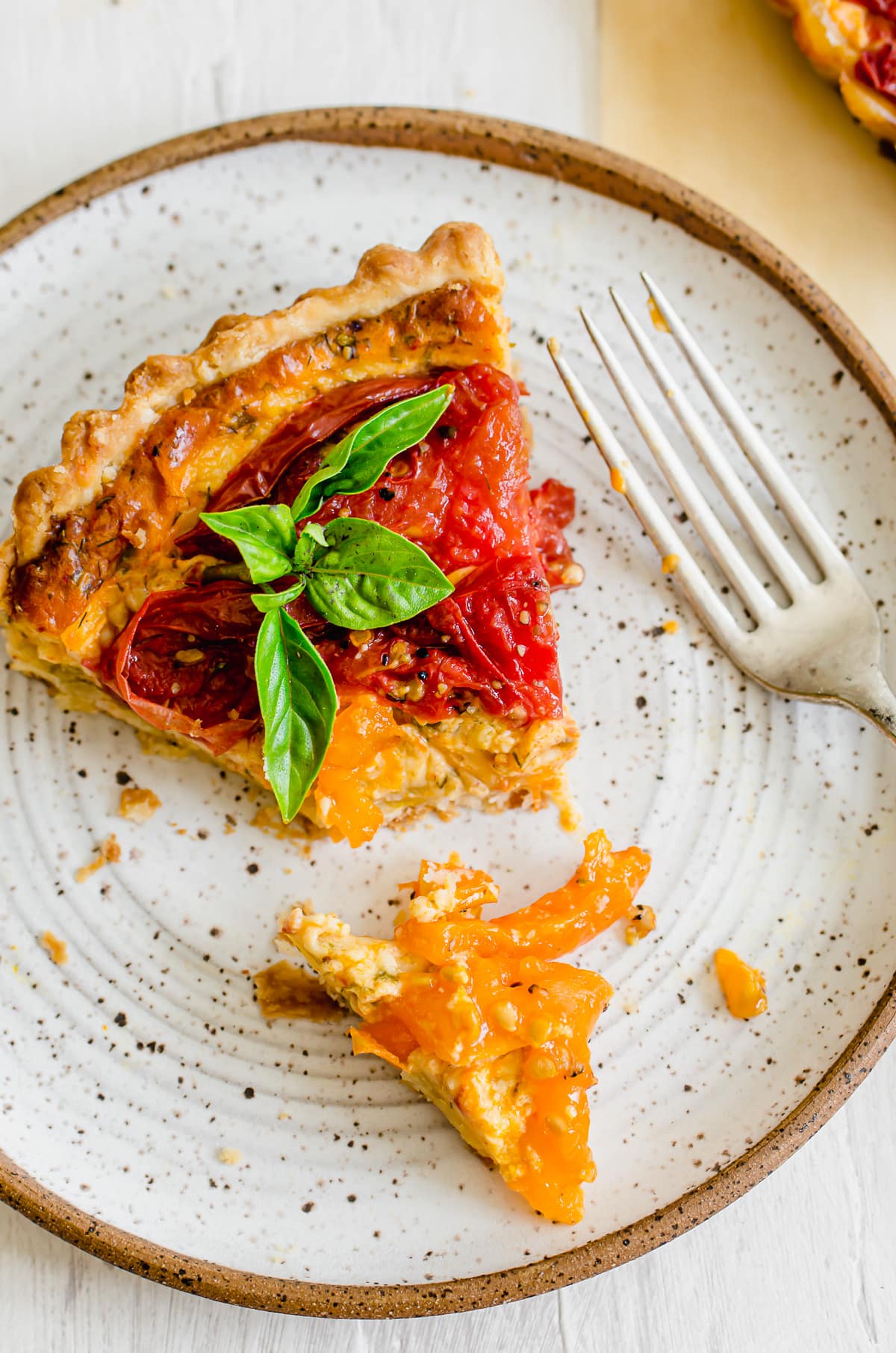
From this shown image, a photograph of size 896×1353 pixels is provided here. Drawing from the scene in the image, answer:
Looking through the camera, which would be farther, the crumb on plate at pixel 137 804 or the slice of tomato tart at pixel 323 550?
the crumb on plate at pixel 137 804

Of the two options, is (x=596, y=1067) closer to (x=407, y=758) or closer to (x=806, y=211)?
(x=407, y=758)

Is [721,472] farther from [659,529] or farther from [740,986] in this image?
[740,986]

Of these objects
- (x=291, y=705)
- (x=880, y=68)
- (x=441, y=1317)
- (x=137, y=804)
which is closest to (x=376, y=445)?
(x=291, y=705)

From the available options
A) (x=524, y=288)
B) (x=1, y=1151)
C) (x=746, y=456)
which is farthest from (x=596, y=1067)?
(x=524, y=288)

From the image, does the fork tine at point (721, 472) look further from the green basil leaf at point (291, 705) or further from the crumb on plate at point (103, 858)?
the crumb on plate at point (103, 858)

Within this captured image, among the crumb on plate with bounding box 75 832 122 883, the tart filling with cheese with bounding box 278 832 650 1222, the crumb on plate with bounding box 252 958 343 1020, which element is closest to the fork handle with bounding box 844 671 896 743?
the tart filling with cheese with bounding box 278 832 650 1222

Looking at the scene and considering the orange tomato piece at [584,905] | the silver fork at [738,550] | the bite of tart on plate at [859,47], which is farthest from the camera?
the bite of tart on plate at [859,47]

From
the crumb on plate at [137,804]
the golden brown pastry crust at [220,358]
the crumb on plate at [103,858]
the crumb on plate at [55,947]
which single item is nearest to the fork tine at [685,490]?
the golden brown pastry crust at [220,358]
